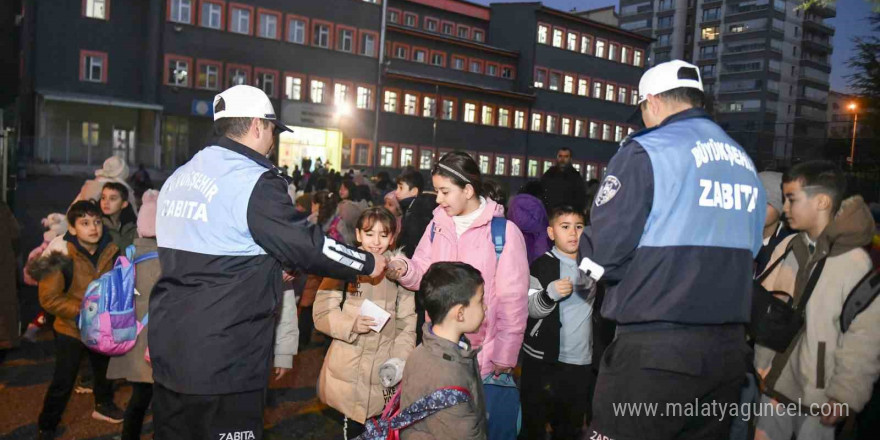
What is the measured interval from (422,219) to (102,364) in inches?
131

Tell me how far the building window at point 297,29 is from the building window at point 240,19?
8.08ft

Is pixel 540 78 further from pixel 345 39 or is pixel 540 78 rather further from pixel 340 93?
pixel 340 93

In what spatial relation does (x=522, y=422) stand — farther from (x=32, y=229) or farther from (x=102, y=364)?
(x=32, y=229)

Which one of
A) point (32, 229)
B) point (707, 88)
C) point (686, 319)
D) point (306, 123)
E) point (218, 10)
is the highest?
point (707, 88)

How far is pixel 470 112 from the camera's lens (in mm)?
49625

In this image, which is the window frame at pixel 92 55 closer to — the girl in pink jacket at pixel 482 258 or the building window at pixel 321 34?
the building window at pixel 321 34

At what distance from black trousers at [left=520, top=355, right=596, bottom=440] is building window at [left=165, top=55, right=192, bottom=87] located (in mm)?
37922

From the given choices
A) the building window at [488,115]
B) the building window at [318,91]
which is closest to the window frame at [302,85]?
the building window at [318,91]

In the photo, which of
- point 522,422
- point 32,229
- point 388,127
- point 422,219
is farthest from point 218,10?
point 522,422

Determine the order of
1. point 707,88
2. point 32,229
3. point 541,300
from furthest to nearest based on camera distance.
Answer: point 707,88, point 32,229, point 541,300

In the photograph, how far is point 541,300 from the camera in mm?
4539

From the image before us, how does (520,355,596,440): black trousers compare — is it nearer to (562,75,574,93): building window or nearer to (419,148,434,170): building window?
(419,148,434,170): building window

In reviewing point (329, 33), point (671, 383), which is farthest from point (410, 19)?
point (671, 383)

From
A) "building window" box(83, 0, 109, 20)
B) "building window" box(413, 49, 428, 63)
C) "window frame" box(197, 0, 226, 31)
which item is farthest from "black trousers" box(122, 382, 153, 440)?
"building window" box(413, 49, 428, 63)
